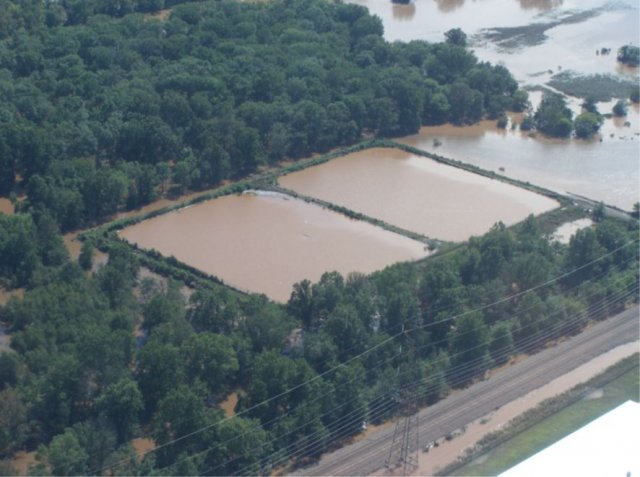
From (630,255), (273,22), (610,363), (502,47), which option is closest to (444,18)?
(502,47)

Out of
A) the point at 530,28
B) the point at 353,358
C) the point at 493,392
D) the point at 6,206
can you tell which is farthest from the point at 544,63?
the point at 353,358

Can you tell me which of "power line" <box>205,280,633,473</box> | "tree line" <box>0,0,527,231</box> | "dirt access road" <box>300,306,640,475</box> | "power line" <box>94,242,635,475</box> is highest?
"tree line" <box>0,0,527,231</box>

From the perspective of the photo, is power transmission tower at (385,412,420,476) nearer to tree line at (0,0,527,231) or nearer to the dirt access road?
the dirt access road

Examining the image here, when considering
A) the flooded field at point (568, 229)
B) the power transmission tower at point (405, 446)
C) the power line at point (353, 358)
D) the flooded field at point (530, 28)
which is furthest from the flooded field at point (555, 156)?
the power transmission tower at point (405, 446)

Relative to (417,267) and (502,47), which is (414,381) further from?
(502,47)

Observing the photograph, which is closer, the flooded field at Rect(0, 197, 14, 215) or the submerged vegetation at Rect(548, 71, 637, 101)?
the flooded field at Rect(0, 197, 14, 215)

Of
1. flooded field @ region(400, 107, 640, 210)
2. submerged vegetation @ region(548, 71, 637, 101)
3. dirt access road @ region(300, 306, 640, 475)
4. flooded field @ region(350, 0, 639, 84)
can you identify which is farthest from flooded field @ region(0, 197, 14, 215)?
submerged vegetation @ region(548, 71, 637, 101)
